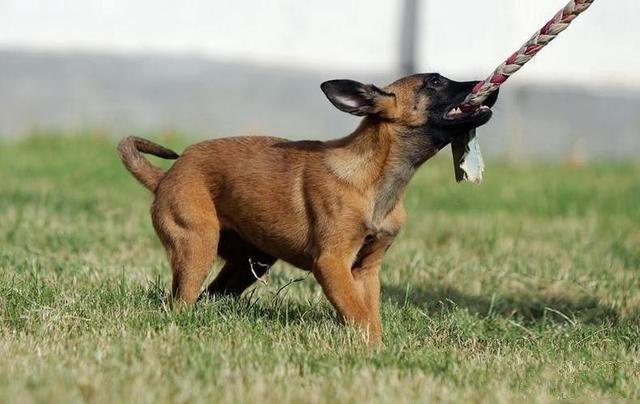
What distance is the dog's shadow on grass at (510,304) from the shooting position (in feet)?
19.8

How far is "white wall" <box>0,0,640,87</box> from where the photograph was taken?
11.7m

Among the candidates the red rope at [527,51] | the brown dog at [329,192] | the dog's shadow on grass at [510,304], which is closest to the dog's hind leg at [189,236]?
the brown dog at [329,192]

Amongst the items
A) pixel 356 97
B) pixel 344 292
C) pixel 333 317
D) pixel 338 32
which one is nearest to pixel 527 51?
pixel 356 97

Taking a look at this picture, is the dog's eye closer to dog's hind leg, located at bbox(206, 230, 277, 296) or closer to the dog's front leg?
the dog's front leg

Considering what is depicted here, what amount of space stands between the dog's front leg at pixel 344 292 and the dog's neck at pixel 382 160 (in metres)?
0.28

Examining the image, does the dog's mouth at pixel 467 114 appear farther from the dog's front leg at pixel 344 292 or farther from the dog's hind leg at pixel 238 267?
the dog's hind leg at pixel 238 267

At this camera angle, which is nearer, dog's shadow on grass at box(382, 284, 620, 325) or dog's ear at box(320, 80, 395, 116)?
dog's ear at box(320, 80, 395, 116)

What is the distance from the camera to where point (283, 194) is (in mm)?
5438

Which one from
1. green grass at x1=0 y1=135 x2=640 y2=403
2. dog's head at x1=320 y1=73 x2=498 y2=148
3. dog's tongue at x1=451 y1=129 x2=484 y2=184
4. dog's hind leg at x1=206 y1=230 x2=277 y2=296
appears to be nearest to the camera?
green grass at x1=0 y1=135 x2=640 y2=403

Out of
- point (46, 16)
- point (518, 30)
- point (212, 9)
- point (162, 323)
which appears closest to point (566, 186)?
point (518, 30)

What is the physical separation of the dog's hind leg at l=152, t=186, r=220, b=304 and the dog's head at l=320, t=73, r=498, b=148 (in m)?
0.78

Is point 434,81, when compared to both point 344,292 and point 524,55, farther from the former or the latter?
point 344,292

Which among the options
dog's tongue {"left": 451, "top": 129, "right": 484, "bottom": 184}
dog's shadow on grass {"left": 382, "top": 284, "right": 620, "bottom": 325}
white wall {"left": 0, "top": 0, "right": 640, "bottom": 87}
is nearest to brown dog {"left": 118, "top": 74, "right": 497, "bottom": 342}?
dog's tongue {"left": 451, "top": 129, "right": 484, "bottom": 184}

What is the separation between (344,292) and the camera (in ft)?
16.5
